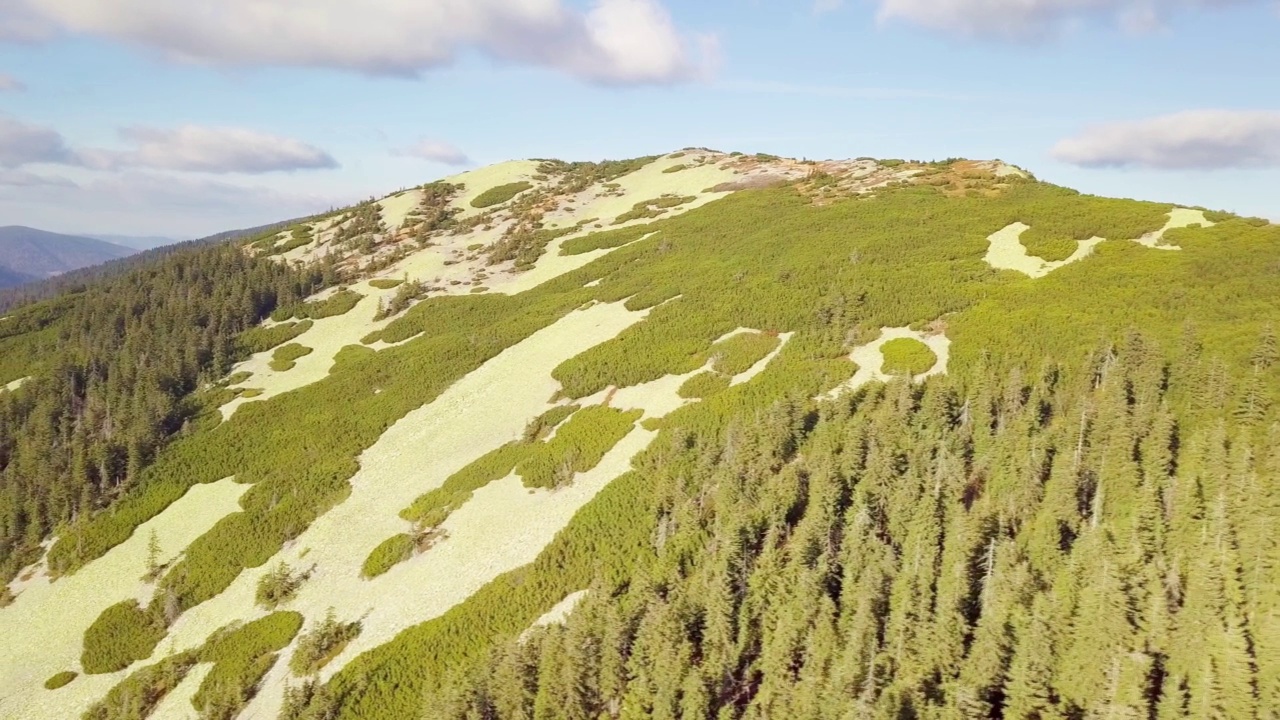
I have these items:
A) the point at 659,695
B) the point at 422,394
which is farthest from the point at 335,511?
the point at 659,695

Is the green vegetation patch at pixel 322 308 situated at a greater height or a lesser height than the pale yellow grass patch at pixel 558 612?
greater

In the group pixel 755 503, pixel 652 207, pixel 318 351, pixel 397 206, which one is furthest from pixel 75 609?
pixel 397 206

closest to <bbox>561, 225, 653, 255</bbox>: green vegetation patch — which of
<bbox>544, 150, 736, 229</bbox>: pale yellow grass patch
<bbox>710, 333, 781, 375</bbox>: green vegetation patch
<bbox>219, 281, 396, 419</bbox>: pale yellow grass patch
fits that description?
<bbox>544, 150, 736, 229</bbox>: pale yellow grass patch

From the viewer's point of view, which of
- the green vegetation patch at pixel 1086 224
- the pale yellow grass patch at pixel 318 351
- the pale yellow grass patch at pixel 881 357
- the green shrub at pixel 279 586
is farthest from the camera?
the pale yellow grass patch at pixel 318 351

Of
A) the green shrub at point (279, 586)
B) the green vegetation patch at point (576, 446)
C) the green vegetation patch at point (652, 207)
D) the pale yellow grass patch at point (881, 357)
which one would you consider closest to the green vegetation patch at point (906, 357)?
the pale yellow grass patch at point (881, 357)

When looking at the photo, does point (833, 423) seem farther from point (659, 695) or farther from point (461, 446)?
point (461, 446)

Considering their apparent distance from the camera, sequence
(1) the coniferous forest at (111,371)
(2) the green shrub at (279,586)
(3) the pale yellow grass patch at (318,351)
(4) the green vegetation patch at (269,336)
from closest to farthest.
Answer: (2) the green shrub at (279,586) → (1) the coniferous forest at (111,371) → (3) the pale yellow grass patch at (318,351) → (4) the green vegetation patch at (269,336)

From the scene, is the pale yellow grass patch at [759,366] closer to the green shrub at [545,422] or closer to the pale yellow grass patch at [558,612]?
the green shrub at [545,422]
